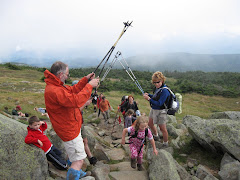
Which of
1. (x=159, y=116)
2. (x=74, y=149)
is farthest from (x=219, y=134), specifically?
(x=74, y=149)

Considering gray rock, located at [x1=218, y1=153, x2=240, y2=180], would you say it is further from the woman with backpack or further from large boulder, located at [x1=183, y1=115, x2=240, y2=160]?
the woman with backpack

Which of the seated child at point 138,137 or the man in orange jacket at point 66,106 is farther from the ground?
the man in orange jacket at point 66,106

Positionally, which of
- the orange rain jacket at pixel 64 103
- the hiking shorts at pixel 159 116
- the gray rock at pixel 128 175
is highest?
the orange rain jacket at pixel 64 103

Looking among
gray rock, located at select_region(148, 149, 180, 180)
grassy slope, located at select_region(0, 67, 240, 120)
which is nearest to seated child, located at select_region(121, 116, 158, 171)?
gray rock, located at select_region(148, 149, 180, 180)

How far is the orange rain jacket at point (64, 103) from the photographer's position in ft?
9.80

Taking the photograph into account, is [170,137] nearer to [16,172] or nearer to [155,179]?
[155,179]

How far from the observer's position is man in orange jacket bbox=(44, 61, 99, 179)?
3.00 meters

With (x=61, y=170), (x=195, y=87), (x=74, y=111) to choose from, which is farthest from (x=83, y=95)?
(x=195, y=87)

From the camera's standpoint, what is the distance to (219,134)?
5777 mm

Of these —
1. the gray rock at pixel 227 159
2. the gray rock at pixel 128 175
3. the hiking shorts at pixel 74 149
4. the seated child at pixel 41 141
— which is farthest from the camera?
the gray rock at pixel 227 159

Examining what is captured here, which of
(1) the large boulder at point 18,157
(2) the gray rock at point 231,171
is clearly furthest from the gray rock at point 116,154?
(2) the gray rock at point 231,171

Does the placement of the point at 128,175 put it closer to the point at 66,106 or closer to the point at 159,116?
the point at 159,116

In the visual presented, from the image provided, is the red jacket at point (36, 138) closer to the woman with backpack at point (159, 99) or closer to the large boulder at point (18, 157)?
the large boulder at point (18, 157)

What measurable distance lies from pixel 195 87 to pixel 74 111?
183ft
